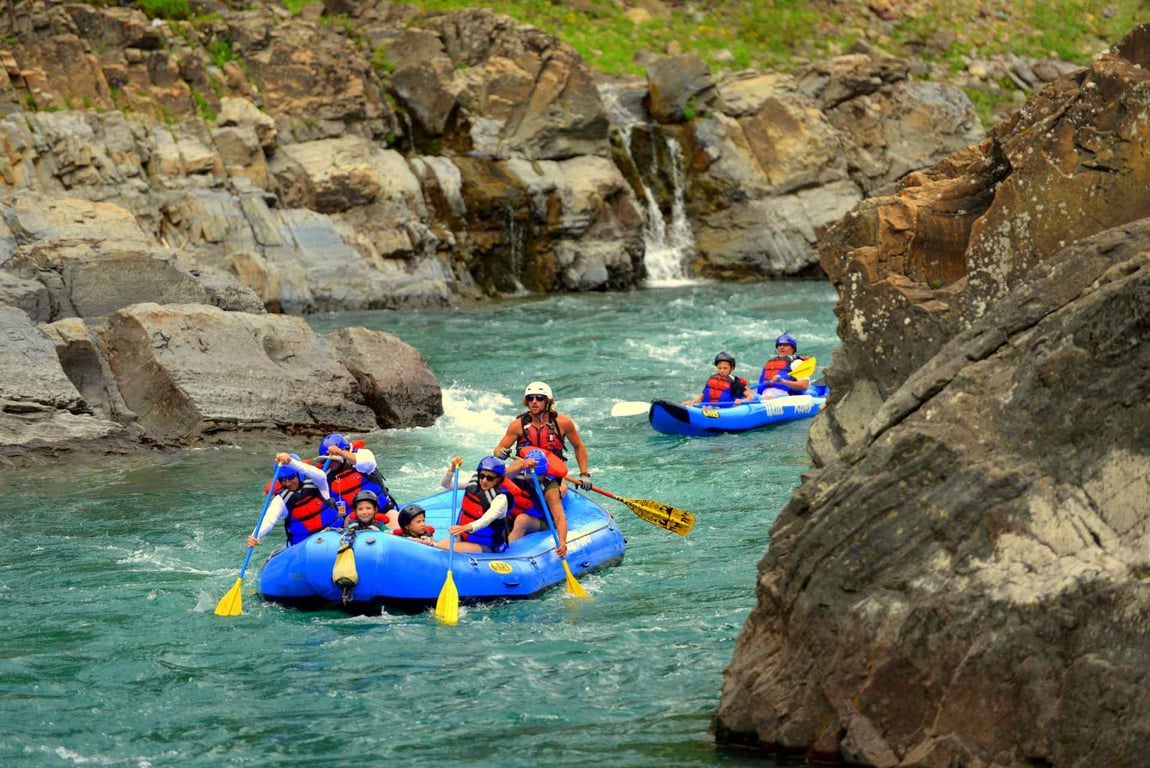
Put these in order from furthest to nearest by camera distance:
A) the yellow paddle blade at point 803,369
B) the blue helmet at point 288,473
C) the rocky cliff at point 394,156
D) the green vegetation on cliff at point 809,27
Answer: the green vegetation on cliff at point 809,27, the rocky cliff at point 394,156, the yellow paddle blade at point 803,369, the blue helmet at point 288,473

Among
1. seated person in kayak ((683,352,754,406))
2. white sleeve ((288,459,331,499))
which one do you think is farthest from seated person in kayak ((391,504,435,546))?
seated person in kayak ((683,352,754,406))

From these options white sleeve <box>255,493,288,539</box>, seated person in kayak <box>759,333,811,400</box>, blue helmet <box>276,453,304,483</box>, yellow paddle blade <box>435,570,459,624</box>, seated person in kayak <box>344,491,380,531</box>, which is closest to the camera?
yellow paddle blade <box>435,570,459,624</box>

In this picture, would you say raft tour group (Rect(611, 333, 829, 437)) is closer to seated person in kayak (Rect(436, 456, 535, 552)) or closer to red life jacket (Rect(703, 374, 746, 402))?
red life jacket (Rect(703, 374, 746, 402))

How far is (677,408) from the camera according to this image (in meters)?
17.0

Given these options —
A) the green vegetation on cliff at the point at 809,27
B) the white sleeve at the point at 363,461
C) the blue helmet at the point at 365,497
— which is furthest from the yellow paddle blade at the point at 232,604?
the green vegetation on cliff at the point at 809,27

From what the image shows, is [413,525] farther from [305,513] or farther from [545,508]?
[545,508]

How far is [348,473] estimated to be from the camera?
1142 cm

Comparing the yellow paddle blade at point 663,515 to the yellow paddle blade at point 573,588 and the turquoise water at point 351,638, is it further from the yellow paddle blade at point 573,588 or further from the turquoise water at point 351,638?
the yellow paddle blade at point 573,588

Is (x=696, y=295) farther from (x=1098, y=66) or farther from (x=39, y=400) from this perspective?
(x=1098, y=66)

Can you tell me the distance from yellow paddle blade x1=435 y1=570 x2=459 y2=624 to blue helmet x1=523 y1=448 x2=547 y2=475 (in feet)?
4.99

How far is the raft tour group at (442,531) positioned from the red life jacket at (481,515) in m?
0.01

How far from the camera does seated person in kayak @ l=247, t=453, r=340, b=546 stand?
36.4 ft

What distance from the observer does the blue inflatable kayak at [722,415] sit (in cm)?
1708

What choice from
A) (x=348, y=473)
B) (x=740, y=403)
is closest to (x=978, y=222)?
(x=348, y=473)
